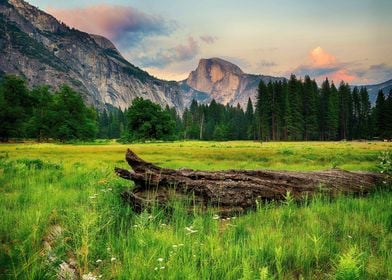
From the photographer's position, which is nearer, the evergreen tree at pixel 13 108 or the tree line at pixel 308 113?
the evergreen tree at pixel 13 108

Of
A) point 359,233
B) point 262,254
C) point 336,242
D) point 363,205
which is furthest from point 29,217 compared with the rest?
point 363,205

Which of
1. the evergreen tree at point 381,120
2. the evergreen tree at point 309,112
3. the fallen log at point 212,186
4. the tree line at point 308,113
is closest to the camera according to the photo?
the fallen log at point 212,186

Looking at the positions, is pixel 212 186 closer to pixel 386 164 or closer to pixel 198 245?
pixel 198 245

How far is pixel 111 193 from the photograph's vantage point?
23.6 feet

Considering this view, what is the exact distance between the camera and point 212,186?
6750 millimetres

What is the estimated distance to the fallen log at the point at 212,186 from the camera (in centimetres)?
652

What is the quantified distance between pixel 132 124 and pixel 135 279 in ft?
261

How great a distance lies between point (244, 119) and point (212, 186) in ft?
518

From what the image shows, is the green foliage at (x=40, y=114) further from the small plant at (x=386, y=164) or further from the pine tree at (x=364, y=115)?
the pine tree at (x=364, y=115)

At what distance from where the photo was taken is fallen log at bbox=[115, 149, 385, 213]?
6.52m

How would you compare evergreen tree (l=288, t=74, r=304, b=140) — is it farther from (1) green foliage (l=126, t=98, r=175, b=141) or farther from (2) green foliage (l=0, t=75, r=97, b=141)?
(2) green foliage (l=0, t=75, r=97, b=141)

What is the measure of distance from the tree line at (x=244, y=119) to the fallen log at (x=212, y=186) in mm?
68959

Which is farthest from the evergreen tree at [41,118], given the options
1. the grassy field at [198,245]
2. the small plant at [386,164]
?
the small plant at [386,164]

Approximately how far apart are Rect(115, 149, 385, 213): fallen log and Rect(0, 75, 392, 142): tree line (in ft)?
226
